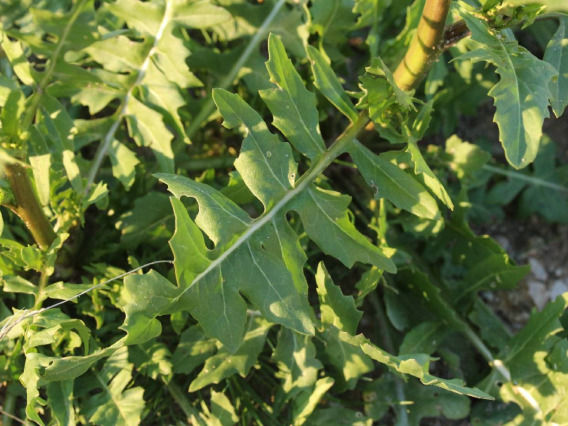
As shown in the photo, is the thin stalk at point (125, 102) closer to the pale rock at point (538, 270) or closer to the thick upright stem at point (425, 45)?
the thick upright stem at point (425, 45)

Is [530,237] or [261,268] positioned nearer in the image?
[261,268]

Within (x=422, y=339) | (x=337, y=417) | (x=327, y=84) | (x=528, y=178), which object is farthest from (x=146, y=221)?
(x=528, y=178)

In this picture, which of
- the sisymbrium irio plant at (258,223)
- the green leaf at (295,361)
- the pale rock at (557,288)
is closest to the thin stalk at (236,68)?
the sisymbrium irio plant at (258,223)

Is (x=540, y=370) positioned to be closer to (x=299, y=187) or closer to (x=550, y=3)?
(x=299, y=187)

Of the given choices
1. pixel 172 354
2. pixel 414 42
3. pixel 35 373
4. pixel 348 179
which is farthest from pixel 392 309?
pixel 35 373

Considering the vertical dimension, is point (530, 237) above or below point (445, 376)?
above

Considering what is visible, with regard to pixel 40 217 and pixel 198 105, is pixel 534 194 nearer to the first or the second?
pixel 198 105

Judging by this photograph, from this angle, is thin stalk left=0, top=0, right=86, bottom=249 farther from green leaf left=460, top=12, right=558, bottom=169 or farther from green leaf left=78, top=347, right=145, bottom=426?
green leaf left=460, top=12, right=558, bottom=169

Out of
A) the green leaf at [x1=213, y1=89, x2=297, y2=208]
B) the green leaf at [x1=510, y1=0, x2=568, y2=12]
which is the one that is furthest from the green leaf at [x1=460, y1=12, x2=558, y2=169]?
the green leaf at [x1=213, y1=89, x2=297, y2=208]
